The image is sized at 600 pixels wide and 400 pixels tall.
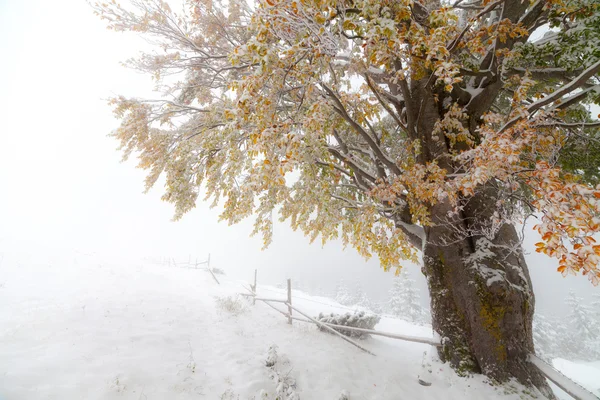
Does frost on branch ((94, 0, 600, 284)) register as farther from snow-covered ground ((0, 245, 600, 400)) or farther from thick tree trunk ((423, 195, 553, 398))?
snow-covered ground ((0, 245, 600, 400))

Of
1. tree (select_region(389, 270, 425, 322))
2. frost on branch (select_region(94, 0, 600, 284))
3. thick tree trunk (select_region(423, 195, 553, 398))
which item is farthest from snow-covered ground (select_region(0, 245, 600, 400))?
tree (select_region(389, 270, 425, 322))

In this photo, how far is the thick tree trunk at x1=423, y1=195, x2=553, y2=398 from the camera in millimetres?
4879

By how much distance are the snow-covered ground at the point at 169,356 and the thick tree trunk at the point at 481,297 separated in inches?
19.5

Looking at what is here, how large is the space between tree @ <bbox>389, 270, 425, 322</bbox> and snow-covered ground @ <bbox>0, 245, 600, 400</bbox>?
94.1 feet

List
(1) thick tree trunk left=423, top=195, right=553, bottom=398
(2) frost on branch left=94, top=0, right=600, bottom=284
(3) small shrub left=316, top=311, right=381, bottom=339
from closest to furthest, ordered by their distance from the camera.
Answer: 1. (2) frost on branch left=94, top=0, right=600, bottom=284
2. (1) thick tree trunk left=423, top=195, right=553, bottom=398
3. (3) small shrub left=316, top=311, right=381, bottom=339

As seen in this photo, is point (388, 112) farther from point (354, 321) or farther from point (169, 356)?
point (169, 356)

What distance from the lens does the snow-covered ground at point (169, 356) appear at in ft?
14.0

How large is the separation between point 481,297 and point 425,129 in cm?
380

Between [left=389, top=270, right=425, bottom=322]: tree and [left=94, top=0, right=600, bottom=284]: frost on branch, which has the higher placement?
[left=94, top=0, right=600, bottom=284]: frost on branch

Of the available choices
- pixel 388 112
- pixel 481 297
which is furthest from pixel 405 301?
pixel 388 112

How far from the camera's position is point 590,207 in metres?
2.38

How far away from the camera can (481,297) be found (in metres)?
5.10

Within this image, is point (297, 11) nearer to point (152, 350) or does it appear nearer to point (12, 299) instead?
point (152, 350)

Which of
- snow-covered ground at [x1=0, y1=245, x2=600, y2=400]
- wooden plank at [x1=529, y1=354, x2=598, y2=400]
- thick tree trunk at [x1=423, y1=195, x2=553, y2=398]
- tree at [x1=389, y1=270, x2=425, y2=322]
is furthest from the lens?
tree at [x1=389, y1=270, x2=425, y2=322]
